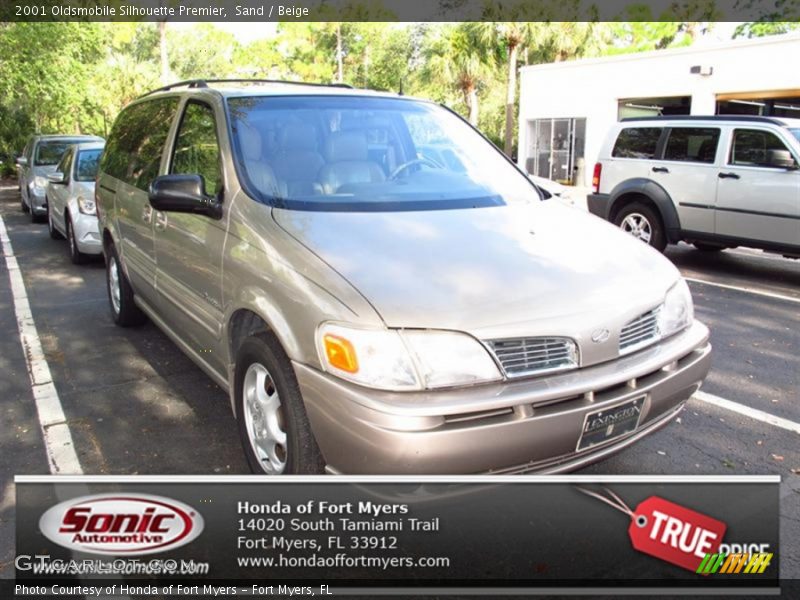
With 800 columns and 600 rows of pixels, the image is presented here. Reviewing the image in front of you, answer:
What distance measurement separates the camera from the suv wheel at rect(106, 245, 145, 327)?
5578 millimetres

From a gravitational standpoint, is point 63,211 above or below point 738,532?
above

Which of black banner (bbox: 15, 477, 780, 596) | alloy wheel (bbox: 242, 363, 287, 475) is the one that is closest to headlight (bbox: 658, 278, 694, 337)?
black banner (bbox: 15, 477, 780, 596)

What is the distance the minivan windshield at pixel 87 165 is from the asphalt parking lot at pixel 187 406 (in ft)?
8.19

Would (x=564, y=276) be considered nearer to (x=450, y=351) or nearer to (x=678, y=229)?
(x=450, y=351)

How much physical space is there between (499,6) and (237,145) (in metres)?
26.7

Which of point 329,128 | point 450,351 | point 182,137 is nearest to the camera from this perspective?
point 450,351

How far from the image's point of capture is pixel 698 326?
3.31 m

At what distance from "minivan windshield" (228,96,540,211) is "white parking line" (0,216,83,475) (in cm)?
172

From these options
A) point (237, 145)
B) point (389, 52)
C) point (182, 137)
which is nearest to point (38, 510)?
point (237, 145)

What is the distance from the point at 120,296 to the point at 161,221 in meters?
1.79

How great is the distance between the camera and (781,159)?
7773 millimetres

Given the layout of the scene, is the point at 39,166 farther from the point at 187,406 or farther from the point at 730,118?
the point at 730,118

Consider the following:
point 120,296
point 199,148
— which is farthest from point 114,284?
point 199,148

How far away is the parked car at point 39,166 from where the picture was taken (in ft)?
42.3
